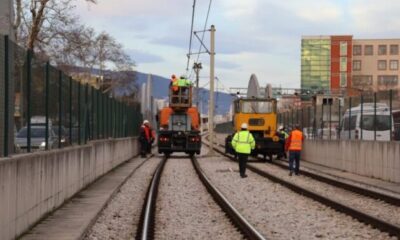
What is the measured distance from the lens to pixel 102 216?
1468cm

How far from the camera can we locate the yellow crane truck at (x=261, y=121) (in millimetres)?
37500

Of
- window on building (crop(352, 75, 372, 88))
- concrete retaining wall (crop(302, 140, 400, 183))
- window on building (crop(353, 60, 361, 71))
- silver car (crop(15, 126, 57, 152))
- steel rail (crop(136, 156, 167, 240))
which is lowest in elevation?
steel rail (crop(136, 156, 167, 240))

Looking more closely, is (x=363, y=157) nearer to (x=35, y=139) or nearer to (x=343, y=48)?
(x=35, y=139)

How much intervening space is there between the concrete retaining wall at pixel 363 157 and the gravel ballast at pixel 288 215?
12.4 feet

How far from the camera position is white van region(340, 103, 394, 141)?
26.4 m

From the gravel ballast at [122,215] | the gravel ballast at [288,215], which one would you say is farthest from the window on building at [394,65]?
the gravel ballast at [122,215]

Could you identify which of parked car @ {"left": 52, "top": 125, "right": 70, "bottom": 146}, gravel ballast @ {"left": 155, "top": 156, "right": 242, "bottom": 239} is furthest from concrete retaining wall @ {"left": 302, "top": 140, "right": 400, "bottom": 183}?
parked car @ {"left": 52, "top": 125, "right": 70, "bottom": 146}

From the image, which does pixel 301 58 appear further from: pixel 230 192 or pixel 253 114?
pixel 230 192

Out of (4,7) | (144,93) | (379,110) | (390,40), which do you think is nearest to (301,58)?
(390,40)

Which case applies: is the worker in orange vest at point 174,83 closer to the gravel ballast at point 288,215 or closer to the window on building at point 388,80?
the gravel ballast at point 288,215

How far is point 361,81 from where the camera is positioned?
13938 centimetres

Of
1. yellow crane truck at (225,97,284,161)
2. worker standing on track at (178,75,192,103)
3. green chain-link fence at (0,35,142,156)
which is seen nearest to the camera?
green chain-link fence at (0,35,142,156)

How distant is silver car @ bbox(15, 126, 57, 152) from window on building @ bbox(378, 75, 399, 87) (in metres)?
128

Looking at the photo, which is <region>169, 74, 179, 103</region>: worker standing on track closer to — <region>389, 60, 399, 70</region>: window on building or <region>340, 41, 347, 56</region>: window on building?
<region>340, 41, 347, 56</region>: window on building
